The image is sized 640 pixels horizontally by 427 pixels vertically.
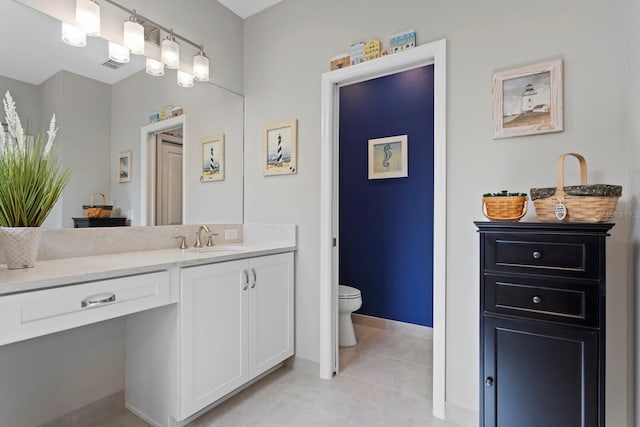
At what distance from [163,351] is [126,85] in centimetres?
152

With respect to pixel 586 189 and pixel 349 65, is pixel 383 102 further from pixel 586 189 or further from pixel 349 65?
pixel 586 189

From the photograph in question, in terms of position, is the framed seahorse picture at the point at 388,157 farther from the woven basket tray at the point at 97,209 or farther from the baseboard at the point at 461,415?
the woven basket tray at the point at 97,209

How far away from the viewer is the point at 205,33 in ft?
7.65

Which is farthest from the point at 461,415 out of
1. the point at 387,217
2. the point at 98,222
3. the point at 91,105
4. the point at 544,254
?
the point at 91,105

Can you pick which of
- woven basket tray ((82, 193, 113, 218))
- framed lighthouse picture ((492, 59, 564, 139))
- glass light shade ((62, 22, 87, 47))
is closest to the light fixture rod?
glass light shade ((62, 22, 87, 47))

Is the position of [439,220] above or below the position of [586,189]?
below

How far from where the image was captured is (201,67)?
226cm

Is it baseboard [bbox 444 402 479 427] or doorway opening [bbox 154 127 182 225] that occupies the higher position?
doorway opening [bbox 154 127 182 225]

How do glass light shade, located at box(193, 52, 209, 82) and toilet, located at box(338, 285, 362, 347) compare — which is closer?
glass light shade, located at box(193, 52, 209, 82)

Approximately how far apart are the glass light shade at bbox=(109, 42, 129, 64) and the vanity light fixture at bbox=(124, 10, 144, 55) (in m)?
0.04

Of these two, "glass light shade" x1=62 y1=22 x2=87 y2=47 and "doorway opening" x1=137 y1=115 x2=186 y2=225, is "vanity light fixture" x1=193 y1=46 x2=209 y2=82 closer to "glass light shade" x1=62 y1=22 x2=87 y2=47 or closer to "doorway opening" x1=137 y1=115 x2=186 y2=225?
"doorway opening" x1=137 y1=115 x2=186 y2=225

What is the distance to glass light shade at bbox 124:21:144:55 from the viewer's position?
183 centimetres

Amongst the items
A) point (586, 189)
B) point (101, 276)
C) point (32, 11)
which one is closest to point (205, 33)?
point (32, 11)

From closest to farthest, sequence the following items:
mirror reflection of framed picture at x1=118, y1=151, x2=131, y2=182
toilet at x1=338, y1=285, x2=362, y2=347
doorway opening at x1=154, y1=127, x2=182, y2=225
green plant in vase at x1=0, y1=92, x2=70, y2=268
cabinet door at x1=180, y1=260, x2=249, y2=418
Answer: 1. green plant in vase at x1=0, y1=92, x2=70, y2=268
2. cabinet door at x1=180, y1=260, x2=249, y2=418
3. mirror reflection of framed picture at x1=118, y1=151, x2=131, y2=182
4. doorway opening at x1=154, y1=127, x2=182, y2=225
5. toilet at x1=338, y1=285, x2=362, y2=347
